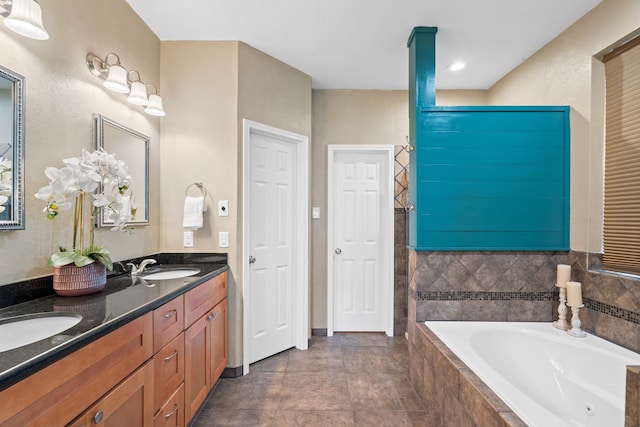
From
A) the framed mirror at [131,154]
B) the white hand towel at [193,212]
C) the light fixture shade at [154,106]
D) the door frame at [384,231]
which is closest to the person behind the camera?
the framed mirror at [131,154]

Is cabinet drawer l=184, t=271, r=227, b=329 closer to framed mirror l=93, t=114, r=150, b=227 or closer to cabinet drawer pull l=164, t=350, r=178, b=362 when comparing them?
cabinet drawer pull l=164, t=350, r=178, b=362

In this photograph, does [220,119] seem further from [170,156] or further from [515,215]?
[515,215]

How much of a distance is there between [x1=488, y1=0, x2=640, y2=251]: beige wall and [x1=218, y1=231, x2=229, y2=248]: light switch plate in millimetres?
2458

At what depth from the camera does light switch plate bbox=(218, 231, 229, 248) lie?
2.40 m

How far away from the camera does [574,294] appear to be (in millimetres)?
1920

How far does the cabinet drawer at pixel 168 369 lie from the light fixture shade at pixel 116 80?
1.41m

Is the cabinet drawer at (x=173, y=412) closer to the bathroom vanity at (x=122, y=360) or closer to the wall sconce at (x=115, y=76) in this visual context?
the bathroom vanity at (x=122, y=360)

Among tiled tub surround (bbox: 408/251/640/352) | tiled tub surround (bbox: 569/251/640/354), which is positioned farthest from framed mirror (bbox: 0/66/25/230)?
tiled tub surround (bbox: 569/251/640/354)


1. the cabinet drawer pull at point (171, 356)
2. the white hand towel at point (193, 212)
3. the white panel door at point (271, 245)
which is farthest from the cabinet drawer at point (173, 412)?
the white hand towel at point (193, 212)

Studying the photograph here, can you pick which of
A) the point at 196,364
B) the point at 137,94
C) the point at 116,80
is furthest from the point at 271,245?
the point at 116,80

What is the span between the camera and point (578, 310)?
77.9 inches

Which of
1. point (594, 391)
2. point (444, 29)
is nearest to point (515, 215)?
point (594, 391)

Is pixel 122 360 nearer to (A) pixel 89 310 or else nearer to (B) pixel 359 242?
(A) pixel 89 310

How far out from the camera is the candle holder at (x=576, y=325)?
1.90 metres
